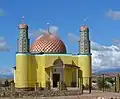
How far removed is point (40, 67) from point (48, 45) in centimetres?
301

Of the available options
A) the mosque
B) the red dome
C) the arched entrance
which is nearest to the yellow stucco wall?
the mosque

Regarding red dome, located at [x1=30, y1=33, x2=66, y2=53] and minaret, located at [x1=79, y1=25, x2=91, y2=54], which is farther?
minaret, located at [x1=79, y1=25, x2=91, y2=54]

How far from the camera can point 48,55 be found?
48562 mm

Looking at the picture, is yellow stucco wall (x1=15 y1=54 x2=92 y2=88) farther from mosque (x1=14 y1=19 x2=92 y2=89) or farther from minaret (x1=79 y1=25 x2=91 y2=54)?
minaret (x1=79 y1=25 x2=91 y2=54)

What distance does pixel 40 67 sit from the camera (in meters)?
49.2

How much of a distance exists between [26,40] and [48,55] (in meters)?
3.38

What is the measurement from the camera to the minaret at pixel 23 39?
4816 cm

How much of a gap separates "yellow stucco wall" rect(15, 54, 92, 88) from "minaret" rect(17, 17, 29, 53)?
800 millimetres

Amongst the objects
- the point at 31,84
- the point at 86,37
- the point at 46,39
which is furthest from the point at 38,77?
the point at 86,37

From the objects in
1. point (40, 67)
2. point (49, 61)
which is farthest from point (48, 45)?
point (40, 67)

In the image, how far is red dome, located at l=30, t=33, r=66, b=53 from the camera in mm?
49219

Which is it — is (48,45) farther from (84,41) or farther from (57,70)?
(84,41)

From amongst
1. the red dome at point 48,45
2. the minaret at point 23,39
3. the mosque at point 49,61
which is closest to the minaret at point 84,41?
the mosque at point 49,61

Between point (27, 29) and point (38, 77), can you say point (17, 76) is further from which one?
point (27, 29)
